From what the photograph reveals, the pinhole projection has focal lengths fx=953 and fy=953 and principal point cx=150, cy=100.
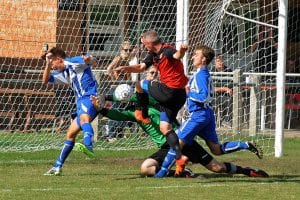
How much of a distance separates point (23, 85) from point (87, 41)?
6.23 ft

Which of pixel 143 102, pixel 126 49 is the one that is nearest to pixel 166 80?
pixel 143 102

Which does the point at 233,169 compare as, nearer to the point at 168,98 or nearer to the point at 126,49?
the point at 168,98

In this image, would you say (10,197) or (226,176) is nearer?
(10,197)

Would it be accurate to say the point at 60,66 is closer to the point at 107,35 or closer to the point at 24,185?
the point at 24,185

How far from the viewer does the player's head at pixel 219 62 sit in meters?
19.1

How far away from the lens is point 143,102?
1330 cm

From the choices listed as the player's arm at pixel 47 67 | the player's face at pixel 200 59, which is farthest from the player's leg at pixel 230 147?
the player's arm at pixel 47 67

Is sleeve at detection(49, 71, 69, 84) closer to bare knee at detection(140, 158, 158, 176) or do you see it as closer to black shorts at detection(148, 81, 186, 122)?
black shorts at detection(148, 81, 186, 122)

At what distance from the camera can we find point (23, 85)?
19188 millimetres

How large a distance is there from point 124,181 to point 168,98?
128 centimetres

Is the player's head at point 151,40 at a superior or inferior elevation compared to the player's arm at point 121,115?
superior

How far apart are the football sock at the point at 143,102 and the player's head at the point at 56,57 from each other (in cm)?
115

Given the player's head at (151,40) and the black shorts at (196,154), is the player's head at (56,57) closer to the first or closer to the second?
the player's head at (151,40)

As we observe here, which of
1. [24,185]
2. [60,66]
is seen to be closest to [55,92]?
[60,66]
